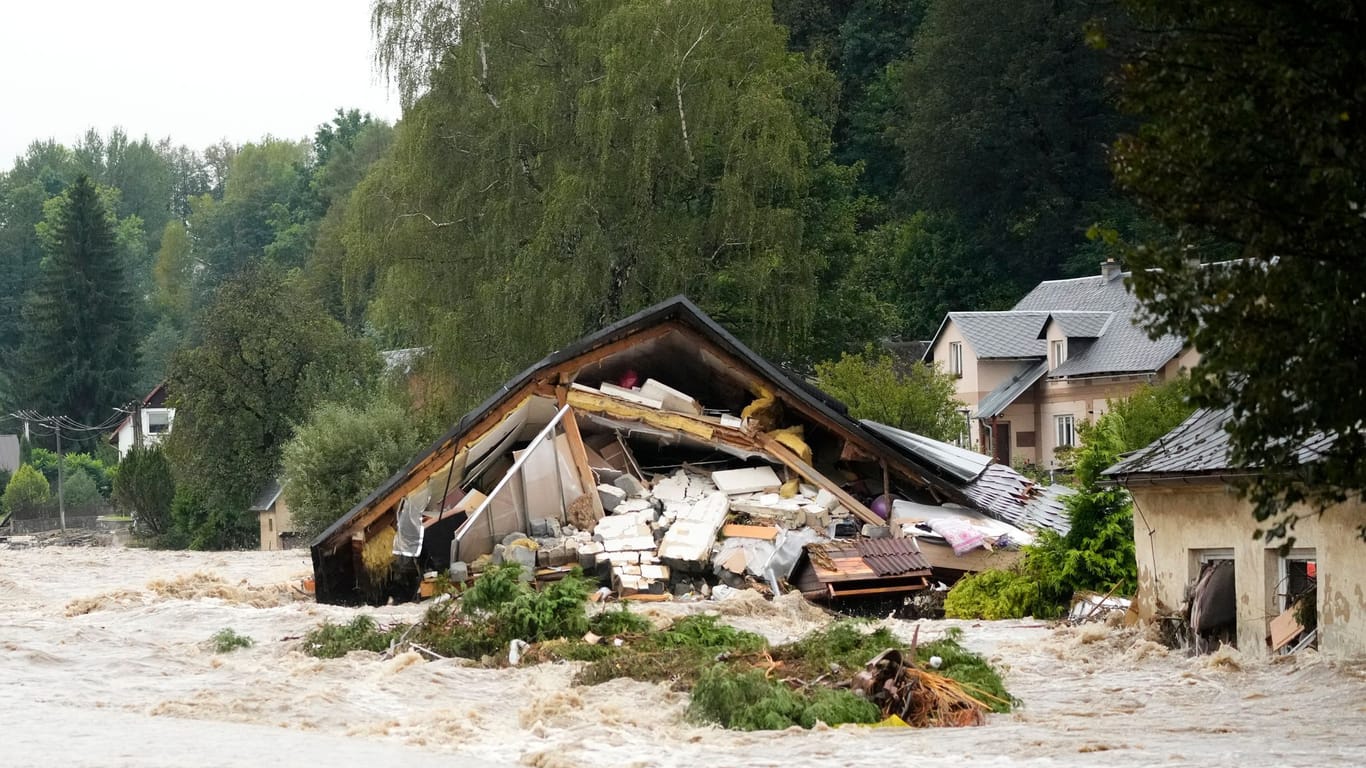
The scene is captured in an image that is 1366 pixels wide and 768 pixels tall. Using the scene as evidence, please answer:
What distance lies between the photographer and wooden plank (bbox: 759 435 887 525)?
25953mm

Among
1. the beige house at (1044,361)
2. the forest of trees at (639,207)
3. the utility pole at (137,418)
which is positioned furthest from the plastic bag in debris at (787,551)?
the utility pole at (137,418)

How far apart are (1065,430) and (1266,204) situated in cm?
4881

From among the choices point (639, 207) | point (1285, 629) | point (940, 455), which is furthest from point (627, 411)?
point (639, 207)

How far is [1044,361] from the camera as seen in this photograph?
59969 mm

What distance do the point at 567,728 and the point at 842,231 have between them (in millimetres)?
32215

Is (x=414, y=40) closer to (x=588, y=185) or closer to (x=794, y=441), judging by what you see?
(x=588, y=185)

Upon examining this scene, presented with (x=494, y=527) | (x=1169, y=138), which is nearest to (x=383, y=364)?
(x=494, y=527)

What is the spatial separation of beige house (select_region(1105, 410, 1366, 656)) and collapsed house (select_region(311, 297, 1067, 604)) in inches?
192

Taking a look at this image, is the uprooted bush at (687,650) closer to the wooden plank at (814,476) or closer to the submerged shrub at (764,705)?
the submerged shrub at (764,705)

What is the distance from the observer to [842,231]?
A: 46.2 m

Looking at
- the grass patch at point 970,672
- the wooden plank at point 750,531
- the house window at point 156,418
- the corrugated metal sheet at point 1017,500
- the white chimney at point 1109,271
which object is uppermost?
the white chimney at point 1109,271

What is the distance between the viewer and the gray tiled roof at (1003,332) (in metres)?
60.1

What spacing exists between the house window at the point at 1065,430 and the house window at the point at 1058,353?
1.74 m

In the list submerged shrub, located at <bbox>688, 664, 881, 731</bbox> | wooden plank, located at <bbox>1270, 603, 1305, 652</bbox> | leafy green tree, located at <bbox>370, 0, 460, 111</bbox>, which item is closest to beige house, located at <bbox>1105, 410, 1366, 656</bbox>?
wooden plank, located at <bbox>1270, 603, 1305, 652</bbox>
